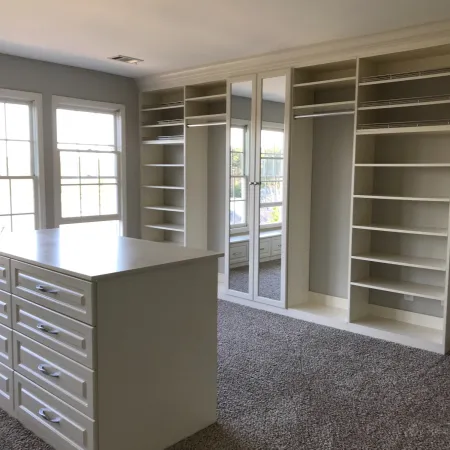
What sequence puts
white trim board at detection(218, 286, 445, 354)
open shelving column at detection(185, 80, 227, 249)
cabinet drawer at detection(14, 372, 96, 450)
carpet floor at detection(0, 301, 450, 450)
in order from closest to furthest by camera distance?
1. cabinet drawer at detection(14, 372, 96, 450)
2. carpet floor at detection(0, 301, 450, 450)
3. white trim board at detection(218, 286, 445, 354)
4. open shelving column at detection(185, 80, 227, 249)

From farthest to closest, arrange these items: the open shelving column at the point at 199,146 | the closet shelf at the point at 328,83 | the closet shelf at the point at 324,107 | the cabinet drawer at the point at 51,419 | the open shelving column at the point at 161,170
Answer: the open shelving column at the point at 161,170
the open shelving column at the point at 199,146
the closet shelf at the point at 324,107
the closet shelf at the point at 328,83
the cabinet drawer at the point at 51,419

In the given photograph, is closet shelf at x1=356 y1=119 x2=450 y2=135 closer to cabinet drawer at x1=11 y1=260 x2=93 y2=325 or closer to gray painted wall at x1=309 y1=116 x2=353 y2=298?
gray painted wall at x1=309 y1=116 x2=353 y2=298

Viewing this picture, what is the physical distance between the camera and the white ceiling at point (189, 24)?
124 inches

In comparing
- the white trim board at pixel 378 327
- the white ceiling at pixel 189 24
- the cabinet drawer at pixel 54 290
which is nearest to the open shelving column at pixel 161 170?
the white ceiling at pixel 189 24

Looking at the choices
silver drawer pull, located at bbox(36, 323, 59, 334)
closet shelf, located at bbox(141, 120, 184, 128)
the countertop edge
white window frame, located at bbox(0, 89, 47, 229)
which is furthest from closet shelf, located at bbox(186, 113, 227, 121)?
silver drawer pull, located at bbox(36, 323, 59, 334)

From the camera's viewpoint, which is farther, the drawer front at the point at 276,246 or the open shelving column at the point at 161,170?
the open shelving column at the point at 161,170

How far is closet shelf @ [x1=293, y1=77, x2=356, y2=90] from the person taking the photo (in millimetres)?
4051

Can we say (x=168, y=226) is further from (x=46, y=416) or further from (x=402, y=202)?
(x=46, y=416)

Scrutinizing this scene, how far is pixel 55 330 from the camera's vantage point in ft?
7.40

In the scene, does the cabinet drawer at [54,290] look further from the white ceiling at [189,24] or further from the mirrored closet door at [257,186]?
the mirrored closet door at [257,186]

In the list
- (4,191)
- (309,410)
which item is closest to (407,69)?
(309,410)

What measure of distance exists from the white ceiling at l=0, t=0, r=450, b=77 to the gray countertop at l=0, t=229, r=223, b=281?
154 centimetres

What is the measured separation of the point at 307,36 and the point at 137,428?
3124 mm

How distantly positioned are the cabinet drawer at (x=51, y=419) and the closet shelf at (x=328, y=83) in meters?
3.23
